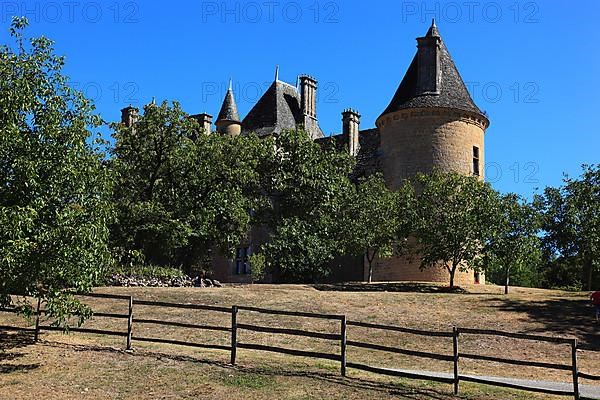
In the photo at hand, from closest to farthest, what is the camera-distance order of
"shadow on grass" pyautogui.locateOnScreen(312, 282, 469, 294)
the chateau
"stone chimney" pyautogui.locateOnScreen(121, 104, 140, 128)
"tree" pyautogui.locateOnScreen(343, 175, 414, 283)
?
1. "shadow on grass" pyautogui.locateOnScreen(312, 282, 469, 294)
2. "tree" pyautogui.locateOnScreen(343, 175, 414, 283)
3. the chateau
4. "stone chimney" pyautogui.locateOnScreen(121, 104, 140, 128)

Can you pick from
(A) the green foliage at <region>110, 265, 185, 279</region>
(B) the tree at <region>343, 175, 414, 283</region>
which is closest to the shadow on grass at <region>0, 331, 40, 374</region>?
(A) the green foliage at <region>110, 265, 185, 279</region>

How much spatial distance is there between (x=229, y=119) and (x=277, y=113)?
3596mm

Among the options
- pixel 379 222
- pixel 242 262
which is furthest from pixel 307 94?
pixel 379 222

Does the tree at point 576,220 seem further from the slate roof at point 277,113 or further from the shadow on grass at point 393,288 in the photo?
the slate roof at point 277,113

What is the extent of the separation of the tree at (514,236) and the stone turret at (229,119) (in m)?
24.7

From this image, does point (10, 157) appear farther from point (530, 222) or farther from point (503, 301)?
point (530, 222)

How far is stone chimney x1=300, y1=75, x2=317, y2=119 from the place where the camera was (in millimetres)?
53000

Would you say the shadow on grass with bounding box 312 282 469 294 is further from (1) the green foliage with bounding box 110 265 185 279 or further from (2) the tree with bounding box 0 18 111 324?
(2) the tree with bounding box 0 18 111 324

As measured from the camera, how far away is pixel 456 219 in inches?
1277

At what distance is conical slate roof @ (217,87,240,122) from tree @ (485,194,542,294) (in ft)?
82.8

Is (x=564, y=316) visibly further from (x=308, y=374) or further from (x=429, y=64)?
(x=429, y=64)

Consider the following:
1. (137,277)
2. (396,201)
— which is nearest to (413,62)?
(396,201)

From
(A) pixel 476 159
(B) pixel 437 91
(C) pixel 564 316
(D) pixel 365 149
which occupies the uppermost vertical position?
(B) pixel 437 91

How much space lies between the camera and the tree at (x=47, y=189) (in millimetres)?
15156
